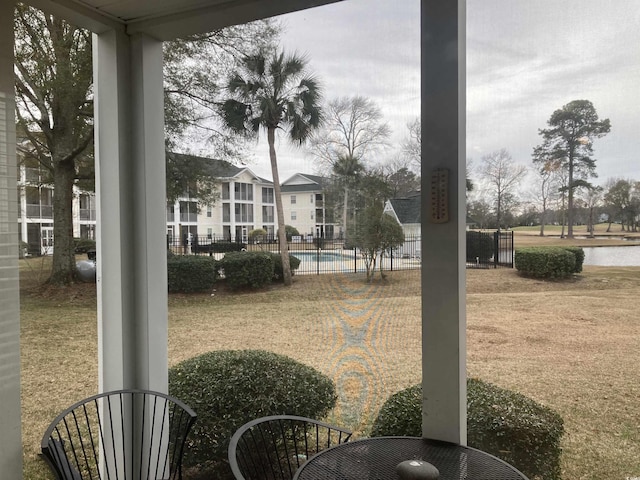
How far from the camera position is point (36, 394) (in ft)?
7.23

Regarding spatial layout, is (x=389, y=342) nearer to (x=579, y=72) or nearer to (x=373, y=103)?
(x=373, y=103)

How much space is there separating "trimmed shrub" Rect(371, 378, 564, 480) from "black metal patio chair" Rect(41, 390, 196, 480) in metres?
1.44

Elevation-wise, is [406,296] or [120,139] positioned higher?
[120,139]

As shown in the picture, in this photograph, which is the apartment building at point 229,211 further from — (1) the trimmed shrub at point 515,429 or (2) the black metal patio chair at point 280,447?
(1) the trimmed shrub at point 515,429

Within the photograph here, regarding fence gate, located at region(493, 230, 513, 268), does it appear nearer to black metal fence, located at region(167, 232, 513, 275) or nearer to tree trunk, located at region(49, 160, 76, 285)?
black metal fence, located at region(167, 232, 513, 275)

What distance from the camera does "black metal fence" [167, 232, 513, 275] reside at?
190 centimetres

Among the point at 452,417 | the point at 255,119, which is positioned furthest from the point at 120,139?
the point at 452,417

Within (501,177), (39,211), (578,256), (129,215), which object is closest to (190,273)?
(129,215)

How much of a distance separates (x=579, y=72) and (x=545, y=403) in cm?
129

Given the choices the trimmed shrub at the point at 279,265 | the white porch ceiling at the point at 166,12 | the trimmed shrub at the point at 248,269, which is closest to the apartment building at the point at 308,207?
the trimmed shrub at the point at 279,265

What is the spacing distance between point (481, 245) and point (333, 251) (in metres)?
0.71

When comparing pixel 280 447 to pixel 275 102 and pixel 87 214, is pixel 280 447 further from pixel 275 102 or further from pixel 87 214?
pixel 275 102

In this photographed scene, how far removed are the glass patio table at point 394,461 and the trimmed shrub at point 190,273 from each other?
49.9 inches

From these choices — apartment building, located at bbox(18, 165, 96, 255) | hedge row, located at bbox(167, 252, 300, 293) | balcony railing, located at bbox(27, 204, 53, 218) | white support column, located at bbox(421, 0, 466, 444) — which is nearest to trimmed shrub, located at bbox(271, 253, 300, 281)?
hedge row, located at bbox(167, 252, 300, 293)
